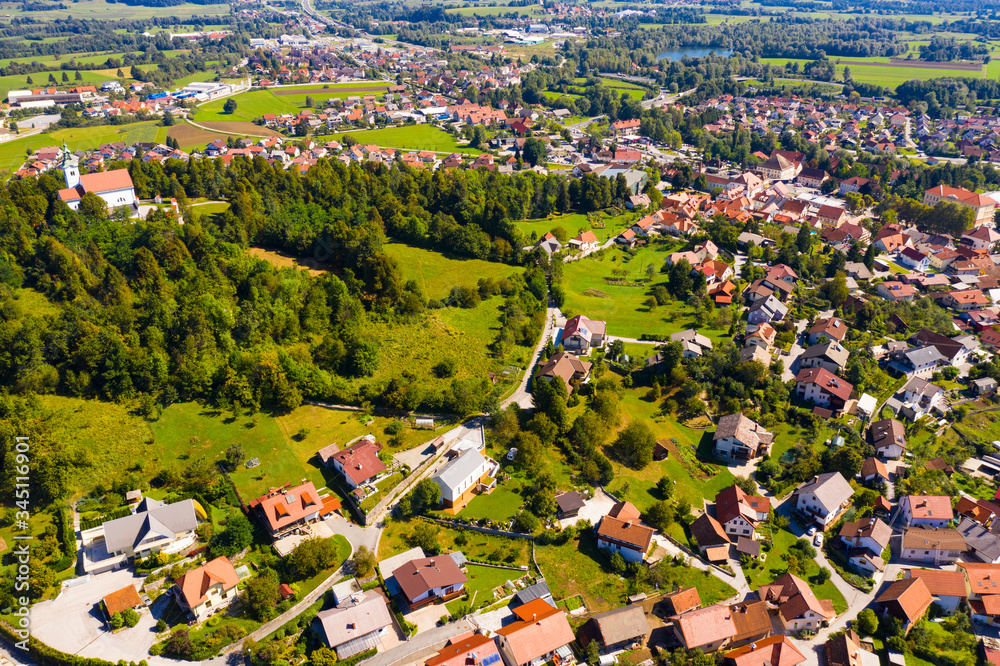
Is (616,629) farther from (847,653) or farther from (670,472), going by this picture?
(670,472)

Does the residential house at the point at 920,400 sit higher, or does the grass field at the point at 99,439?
the grass field at the point at 99,439

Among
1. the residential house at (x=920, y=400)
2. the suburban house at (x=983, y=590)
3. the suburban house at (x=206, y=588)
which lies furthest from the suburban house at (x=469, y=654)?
the residential house at (x=920, y=400)

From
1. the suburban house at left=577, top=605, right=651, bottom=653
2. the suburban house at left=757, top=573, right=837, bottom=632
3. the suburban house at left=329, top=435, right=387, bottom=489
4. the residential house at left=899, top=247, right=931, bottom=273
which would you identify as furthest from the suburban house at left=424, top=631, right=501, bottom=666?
the residential house at left=899, top=247, right=931, bottom=273

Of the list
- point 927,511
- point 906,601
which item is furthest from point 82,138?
point 906,601

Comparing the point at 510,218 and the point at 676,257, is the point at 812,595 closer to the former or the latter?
the point at 676,257

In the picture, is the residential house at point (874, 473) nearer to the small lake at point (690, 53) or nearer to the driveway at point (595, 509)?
the driveway at point (595, 509)

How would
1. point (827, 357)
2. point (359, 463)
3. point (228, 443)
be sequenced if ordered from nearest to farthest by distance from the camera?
point (359, 463) → point (228, 443) → point (827, 357)

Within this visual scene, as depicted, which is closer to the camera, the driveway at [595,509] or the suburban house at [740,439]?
the driveway at [595,509]
